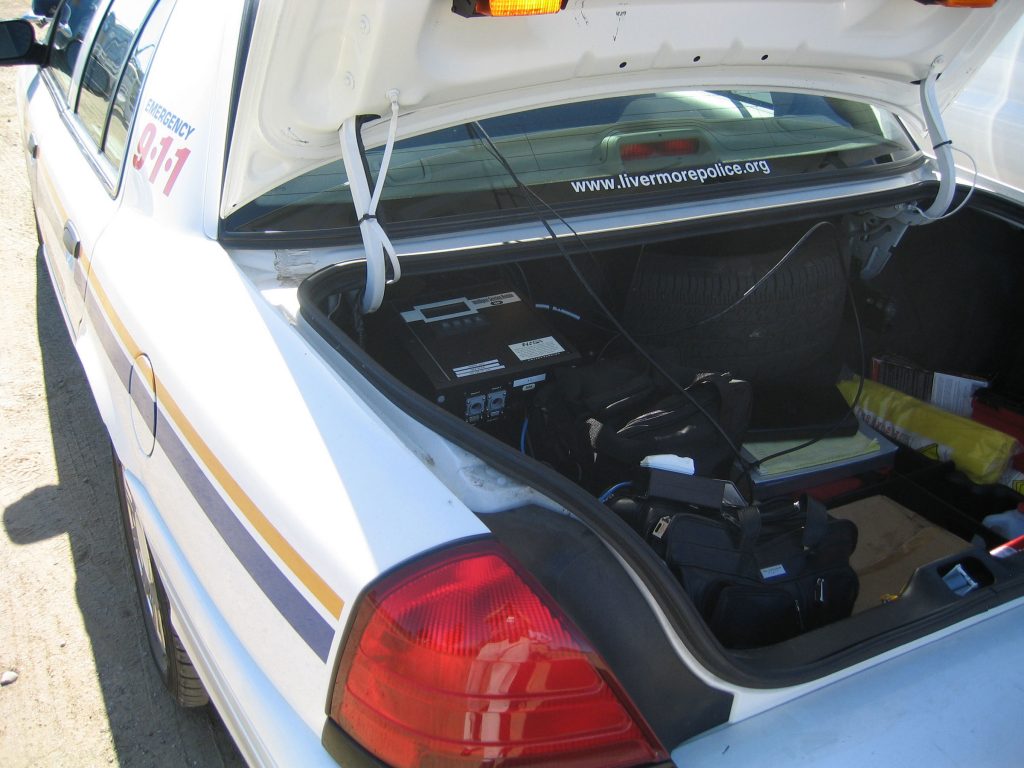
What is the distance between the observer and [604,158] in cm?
194

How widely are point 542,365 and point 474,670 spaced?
83 centimetres

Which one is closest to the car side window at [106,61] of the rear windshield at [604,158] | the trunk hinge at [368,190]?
the rear windshield at [604,158]

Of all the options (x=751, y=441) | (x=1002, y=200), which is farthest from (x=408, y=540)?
(x=1002, y=200)

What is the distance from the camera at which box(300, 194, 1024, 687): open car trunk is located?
1.32 meters

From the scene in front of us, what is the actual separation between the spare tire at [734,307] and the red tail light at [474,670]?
1.07 m

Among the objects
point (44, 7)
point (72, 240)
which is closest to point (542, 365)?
point (72, 240)

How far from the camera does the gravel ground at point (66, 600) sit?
201 cm

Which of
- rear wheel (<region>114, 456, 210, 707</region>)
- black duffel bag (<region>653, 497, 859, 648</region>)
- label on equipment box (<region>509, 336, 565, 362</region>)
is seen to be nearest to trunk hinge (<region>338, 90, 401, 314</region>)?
label on equipment box (<region>509, 336, 565, 362</region>)

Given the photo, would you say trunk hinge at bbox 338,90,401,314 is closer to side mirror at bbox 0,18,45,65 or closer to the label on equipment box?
the label on equipment box

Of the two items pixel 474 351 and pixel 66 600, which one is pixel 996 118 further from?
pixel 66 600

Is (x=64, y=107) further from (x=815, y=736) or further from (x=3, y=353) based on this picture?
(x=815, y=736)

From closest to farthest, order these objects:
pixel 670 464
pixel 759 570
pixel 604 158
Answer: pixel 759 570
pixel 670 464
pixel 604 158

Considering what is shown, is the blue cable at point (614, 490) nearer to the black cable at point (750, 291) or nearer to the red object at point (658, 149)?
the black cable at point (750, 291)

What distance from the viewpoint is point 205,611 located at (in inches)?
57.3
